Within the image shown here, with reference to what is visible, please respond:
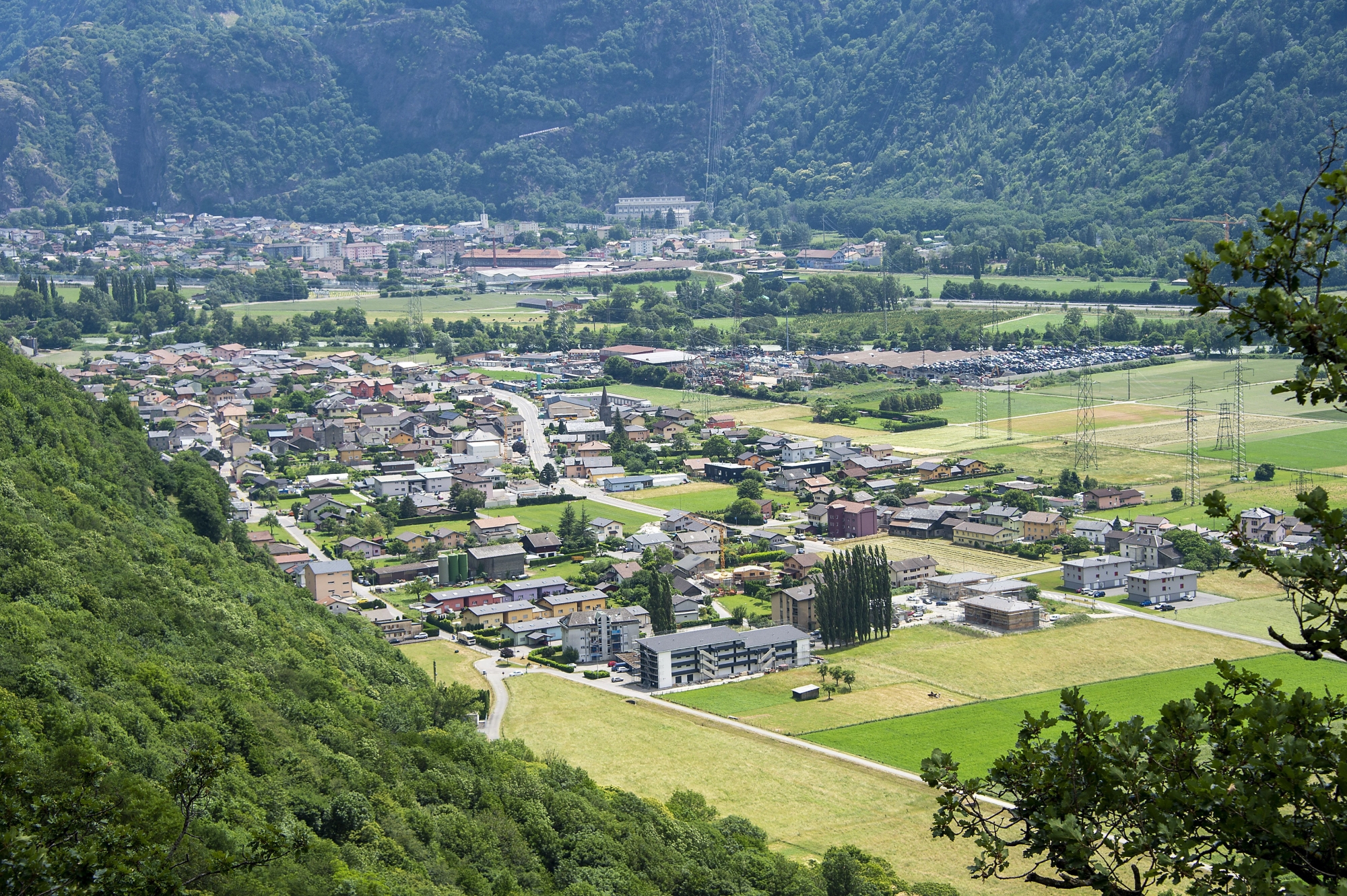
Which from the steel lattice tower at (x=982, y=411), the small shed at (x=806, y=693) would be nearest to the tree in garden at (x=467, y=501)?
the small shed at (x=806, y=693)

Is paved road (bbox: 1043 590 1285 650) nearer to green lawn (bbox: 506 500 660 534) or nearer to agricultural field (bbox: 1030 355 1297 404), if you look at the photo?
green lawn (bbox: 506 500 660 534)

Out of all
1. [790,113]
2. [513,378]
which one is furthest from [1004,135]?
[513,378]

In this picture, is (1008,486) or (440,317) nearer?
(1008,486)

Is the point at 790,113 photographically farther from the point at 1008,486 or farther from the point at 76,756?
the point at 76,756

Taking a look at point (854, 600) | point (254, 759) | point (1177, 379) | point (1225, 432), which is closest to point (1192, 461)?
point (1225, 432)

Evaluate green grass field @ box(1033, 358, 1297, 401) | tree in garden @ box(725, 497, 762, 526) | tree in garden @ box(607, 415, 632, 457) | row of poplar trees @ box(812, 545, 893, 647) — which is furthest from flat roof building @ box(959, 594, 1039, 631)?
green grass field @ box(1033, 358, 1297, 401)

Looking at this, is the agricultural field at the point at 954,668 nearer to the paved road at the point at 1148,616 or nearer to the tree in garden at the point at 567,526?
the paved road at the point at 1148,616
